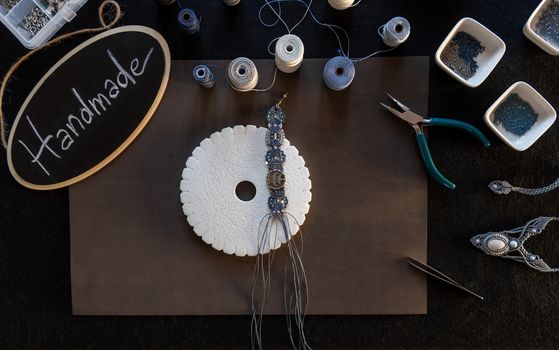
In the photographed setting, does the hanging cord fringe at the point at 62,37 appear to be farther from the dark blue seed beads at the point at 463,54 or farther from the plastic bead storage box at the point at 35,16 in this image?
the dark blue seed beads at the point at 463,54

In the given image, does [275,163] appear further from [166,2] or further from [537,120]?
[537,120]

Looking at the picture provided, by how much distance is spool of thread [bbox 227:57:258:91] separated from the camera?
2.53ft

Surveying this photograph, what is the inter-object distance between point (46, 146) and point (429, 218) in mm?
702

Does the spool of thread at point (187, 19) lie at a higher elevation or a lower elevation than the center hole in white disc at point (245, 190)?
higher

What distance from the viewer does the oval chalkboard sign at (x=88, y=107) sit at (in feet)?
2.69

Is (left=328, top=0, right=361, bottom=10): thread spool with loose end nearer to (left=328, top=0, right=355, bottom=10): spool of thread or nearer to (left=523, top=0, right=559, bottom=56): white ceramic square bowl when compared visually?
(left=328, top=0, right=355, bottom=10): spool of thread

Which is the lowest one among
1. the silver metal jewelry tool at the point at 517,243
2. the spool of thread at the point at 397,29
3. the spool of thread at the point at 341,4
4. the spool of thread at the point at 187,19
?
the silver metal jewelry tool at the point at 517,243

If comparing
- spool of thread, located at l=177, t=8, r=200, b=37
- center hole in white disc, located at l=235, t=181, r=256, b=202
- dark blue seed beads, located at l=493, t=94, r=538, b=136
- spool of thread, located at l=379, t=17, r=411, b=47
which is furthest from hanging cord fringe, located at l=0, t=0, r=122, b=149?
dark blue seed beads, located at l=493, t=94, r=538, b=136

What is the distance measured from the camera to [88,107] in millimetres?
827

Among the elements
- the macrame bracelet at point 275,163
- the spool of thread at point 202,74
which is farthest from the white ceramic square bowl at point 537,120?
the spool of thread at point 202,74

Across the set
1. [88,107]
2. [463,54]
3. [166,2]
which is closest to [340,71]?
[463,54]

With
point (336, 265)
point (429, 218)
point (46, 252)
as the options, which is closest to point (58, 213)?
point (46, 252)

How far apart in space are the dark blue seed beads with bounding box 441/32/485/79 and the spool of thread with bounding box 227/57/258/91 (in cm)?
34

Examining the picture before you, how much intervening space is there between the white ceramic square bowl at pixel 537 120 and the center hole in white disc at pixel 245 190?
0.42 meters
